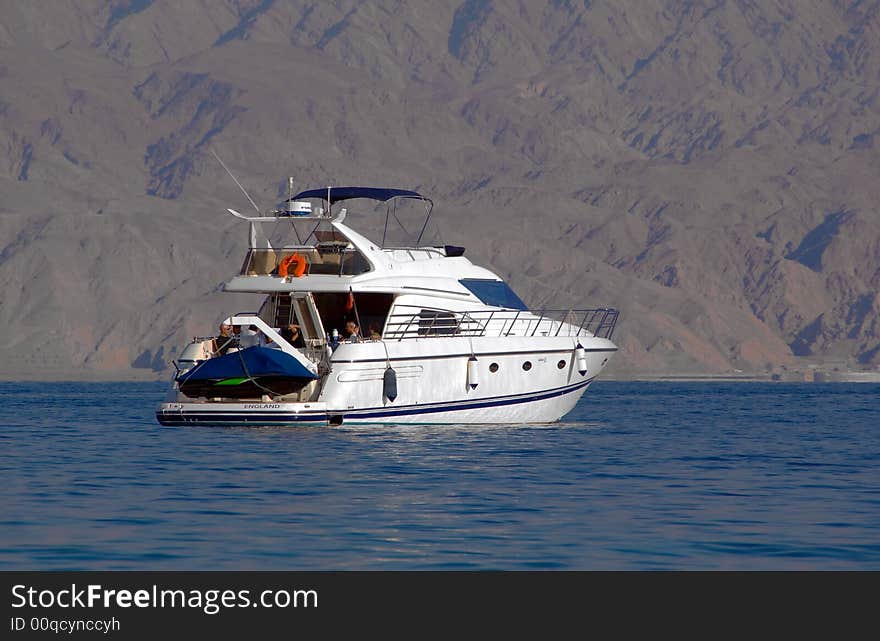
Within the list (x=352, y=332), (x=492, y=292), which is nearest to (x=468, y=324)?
(x=492, y=292)

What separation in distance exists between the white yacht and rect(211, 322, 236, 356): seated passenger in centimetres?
5

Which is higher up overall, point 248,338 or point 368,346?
point 248,338

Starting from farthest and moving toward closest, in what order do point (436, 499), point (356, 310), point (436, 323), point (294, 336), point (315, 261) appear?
point (436, 323)
point (356, 310)
point (315, 261)
point (294, 336)
point (436, 499)

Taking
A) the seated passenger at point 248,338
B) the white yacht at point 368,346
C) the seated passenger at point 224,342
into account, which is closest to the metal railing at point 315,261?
the white yacht at point 368,346

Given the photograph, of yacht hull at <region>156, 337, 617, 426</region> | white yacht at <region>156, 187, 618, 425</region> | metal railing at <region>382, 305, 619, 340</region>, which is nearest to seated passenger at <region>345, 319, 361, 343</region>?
white yacht at <region>156, 187, 618, 425</region>

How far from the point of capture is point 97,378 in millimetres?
161250

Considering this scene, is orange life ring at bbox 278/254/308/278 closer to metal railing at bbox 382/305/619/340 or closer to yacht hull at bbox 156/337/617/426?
metal railing at bbox 382/305/619/340

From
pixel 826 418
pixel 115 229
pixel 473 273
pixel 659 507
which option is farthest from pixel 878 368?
pixel 659 507

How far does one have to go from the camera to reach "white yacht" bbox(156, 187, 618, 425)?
37.2 metres

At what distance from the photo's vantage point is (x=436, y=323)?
135 feet

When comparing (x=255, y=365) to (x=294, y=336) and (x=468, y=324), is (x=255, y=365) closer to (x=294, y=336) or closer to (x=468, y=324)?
(x=294, y=336)

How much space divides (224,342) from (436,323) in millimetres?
5283

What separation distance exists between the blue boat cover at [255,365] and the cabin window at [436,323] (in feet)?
13.9

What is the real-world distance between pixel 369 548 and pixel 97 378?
14464 cm
